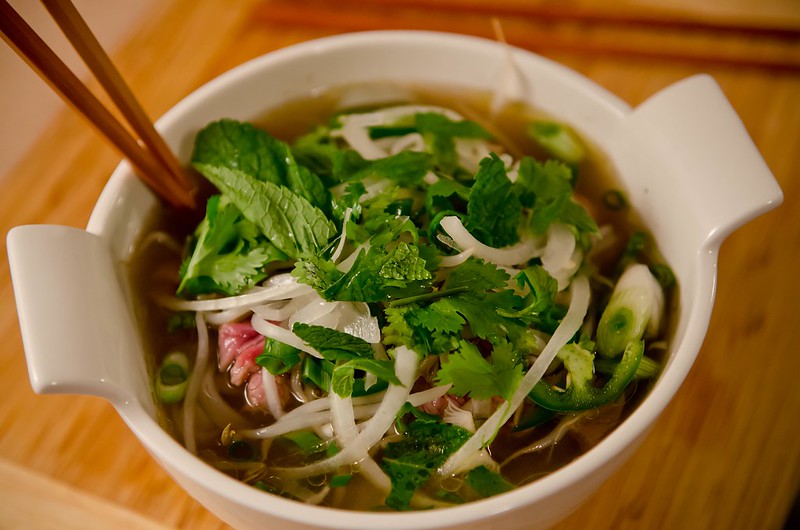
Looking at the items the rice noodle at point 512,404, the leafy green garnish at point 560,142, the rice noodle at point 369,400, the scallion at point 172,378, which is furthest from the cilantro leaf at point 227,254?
the leafy green garnish at point 560,142

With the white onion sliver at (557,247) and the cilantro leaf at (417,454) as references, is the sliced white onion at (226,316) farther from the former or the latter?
the white onion sliver at (557,247)

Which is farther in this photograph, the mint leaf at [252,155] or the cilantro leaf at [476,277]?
the mint leaf at [252,155]

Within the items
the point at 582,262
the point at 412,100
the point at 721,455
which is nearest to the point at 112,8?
the point at 412,100

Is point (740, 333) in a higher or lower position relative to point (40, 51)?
lower

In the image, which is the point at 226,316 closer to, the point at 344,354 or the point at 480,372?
the point at 344,354

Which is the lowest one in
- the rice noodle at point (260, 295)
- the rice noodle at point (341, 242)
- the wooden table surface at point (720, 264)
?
the wooden table surface at point (720, 264)

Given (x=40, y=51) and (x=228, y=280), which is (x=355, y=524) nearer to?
(x=228, y=280)

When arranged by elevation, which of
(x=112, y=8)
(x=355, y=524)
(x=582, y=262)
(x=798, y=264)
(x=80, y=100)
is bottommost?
(x=798, y=264)
